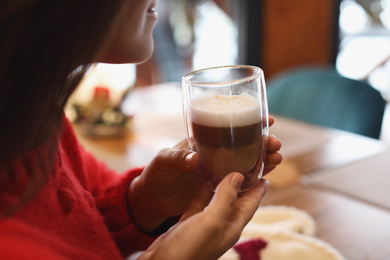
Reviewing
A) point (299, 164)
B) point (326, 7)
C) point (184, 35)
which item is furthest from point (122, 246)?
point (184, 35)

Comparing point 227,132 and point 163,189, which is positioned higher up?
point 227,132

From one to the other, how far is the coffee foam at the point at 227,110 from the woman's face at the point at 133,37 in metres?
0.12

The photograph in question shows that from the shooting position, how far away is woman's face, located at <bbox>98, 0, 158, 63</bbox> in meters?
0.56

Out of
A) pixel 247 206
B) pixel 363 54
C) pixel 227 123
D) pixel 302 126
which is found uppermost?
pixel 227 123

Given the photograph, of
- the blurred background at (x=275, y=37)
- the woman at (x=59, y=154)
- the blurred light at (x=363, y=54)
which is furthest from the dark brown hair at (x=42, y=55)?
the blurred light at (x=363, y=54)

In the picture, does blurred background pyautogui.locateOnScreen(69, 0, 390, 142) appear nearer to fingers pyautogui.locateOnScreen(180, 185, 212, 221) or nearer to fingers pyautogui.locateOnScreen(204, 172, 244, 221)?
fingers pyautogui.locateOnScreen(180, 185, 212, 221)

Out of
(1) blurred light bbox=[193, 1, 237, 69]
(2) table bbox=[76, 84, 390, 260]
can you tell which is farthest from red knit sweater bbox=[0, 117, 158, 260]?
(1) blurred light bbox=[193, 1, 237, 69]

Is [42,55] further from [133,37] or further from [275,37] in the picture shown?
[275,37]

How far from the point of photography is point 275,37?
284cm

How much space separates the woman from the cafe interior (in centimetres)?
13

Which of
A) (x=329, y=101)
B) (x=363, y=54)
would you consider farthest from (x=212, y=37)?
Answer: (x=329, y=101)

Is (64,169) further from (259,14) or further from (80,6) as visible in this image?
(259,14)

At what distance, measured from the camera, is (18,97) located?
0.47 m

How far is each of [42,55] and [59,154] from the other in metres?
0.22
